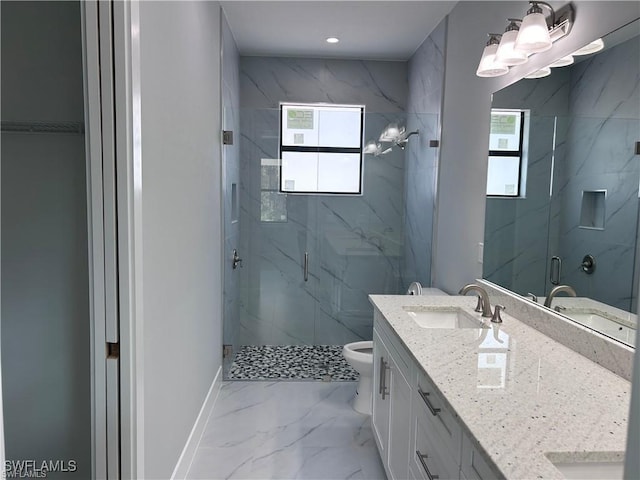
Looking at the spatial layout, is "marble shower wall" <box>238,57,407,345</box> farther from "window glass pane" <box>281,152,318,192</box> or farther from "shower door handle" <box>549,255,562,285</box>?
"shower door handle" <box>549,255,562,285</box>

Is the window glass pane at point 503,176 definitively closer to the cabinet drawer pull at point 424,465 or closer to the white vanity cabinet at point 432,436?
the white vanity cabinet at point 432,436

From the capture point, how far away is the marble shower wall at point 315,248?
12.5 feet

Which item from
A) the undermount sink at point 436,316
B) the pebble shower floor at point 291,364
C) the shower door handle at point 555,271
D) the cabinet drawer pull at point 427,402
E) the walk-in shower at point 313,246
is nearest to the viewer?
the cabinet drawer pull at point 427,402

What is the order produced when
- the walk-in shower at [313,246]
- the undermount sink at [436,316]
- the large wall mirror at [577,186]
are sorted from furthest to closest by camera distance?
1. the walk-in shower at [313,246]
2. the undermount sink at [436,316]
3. the large wall mirror at [577,186]

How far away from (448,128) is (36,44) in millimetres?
2499

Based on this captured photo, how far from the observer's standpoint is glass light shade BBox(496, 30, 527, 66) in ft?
6.70

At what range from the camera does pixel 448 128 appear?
3238 millimetres

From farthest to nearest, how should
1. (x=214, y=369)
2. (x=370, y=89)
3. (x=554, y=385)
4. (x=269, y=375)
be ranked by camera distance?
(x=370, y=89)
(x=269, y=375)
(x=214, y=369)
(x=554, y=385)

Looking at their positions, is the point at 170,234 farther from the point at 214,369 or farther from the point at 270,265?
the point at 270,265

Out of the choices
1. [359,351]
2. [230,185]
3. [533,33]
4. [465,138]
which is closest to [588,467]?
[533,33]

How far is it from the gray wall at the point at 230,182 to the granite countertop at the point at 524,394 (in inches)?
74.4

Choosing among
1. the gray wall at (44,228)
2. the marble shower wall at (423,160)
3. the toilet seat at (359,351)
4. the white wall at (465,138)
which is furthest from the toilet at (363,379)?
the gray wall at (44,228)

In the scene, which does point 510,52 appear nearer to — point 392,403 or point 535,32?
point 535,32

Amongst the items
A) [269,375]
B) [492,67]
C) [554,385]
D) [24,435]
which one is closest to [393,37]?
[492,67]
